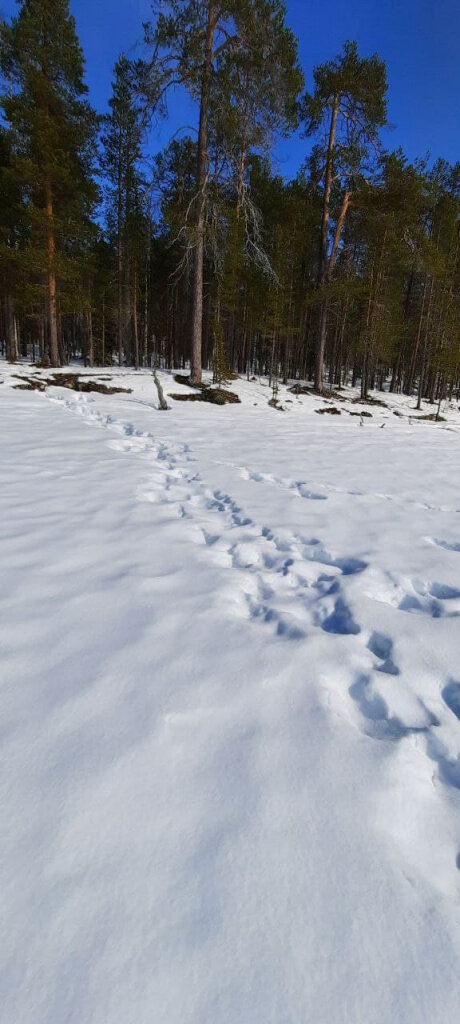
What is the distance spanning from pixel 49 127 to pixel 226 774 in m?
19.3

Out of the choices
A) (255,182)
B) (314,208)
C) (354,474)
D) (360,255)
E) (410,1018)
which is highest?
(255,182)

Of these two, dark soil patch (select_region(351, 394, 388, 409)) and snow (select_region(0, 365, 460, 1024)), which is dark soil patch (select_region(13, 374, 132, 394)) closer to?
snow (select_region(0, 365, 460, 1024))

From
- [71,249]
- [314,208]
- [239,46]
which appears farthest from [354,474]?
[314,208]

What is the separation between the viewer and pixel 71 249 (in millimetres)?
16172

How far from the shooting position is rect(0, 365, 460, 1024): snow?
0.88 meters

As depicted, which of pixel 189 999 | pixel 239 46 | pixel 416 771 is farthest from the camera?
pixel 239 46

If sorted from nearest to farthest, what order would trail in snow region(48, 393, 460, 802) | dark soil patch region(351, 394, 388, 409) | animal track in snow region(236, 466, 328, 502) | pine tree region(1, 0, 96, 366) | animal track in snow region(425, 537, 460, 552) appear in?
trail in snow region(48, 393, 460, 802) → animal track in snow region(425, 537, 460, 552) → animal track in snow region(236, 466, 328, 502) → pine tree region(1, 0, 96, 366) → dark soil patch region(351, 394, 388, 409)

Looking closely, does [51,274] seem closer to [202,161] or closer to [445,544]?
[202,161]

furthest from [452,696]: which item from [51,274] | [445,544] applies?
[51,274]

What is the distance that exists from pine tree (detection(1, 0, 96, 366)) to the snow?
15.4m

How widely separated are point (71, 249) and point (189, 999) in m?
20.0

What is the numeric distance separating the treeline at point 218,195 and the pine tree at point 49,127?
0.05 metres

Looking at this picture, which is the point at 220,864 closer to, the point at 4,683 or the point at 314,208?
the point at 4,683

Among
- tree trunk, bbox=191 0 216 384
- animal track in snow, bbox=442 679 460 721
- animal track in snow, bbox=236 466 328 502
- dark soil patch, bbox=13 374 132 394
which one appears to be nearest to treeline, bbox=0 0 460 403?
tree trunk, bbox=191 0 216 384
